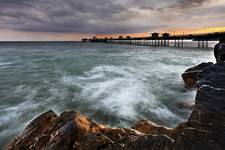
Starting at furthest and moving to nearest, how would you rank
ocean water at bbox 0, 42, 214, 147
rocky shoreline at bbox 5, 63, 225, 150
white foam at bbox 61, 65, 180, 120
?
1. white foam at bbox 61, 65, 180, 120
2. ocean water at bbox 0, 42, 214, 147
3. rocky shoreline at bbox 5, 63, 225, 150

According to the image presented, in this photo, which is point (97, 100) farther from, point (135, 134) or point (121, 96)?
point (135, 134)

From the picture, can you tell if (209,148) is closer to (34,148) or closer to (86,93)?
(34,148)

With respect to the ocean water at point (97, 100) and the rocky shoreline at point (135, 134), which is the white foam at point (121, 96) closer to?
the ocean water at point (97, 100)

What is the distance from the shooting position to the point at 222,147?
9.55 ft

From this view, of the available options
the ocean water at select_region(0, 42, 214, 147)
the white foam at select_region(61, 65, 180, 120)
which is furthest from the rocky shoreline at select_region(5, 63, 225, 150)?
the white foam at select_region(61, 65, 180, 120)

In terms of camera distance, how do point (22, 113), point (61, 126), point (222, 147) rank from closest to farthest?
point (222, 147) < point (61, 126) < point (22, 113)

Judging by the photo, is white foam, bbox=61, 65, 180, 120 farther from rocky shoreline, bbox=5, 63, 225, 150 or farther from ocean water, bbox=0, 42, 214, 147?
rocky shoreline, bbox=5, 63, 225, 150

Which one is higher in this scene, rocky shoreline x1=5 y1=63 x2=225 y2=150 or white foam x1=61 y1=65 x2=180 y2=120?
rocky shoreline x1=5 y1=63 x2=225 y2=150

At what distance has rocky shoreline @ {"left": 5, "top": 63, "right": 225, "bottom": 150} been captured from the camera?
3064mm

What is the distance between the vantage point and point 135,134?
368 centimetres

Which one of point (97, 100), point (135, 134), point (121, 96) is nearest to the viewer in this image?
point (135, 134)

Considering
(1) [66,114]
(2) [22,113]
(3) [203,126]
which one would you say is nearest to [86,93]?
(2) [22,113]

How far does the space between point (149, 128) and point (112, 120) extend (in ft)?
10.2

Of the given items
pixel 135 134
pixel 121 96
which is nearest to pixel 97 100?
pixel 121 96
